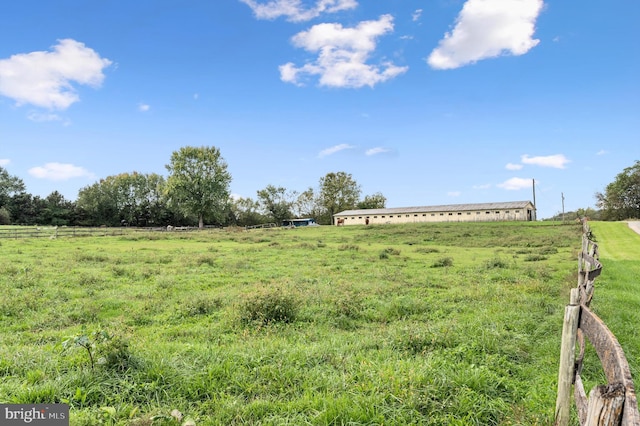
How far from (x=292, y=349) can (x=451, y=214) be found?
252 ft

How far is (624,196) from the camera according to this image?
253 ft

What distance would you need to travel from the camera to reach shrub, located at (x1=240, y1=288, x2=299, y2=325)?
25.6 feet

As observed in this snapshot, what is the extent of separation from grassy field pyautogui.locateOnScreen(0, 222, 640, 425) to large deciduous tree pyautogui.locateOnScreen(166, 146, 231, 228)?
60.8m

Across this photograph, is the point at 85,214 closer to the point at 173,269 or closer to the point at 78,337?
the point at 173,269

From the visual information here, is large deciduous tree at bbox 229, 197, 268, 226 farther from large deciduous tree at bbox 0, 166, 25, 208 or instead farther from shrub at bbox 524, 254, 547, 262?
shrub at bbox 524, 254, 547, 262

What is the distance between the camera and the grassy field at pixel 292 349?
4195 millimetres

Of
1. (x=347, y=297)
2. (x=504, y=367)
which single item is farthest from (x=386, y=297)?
(x=504, y=367)

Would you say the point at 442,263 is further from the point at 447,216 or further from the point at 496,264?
the point at 447,216

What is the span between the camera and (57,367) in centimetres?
503

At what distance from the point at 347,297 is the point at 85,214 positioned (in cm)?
9422

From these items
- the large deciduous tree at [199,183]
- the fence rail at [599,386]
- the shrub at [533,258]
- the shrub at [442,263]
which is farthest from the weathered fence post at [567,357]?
the large deciduous tree at [199,183]

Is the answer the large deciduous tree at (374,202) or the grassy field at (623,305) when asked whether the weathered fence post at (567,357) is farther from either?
the large deciduous tree at (374,202)

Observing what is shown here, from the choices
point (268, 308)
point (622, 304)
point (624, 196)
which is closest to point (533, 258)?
point (622, 304)

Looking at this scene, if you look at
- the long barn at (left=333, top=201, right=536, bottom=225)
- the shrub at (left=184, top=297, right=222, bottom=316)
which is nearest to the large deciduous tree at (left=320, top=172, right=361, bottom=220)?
the long barn at (left=333, top=201, right=536, bottom=225)
